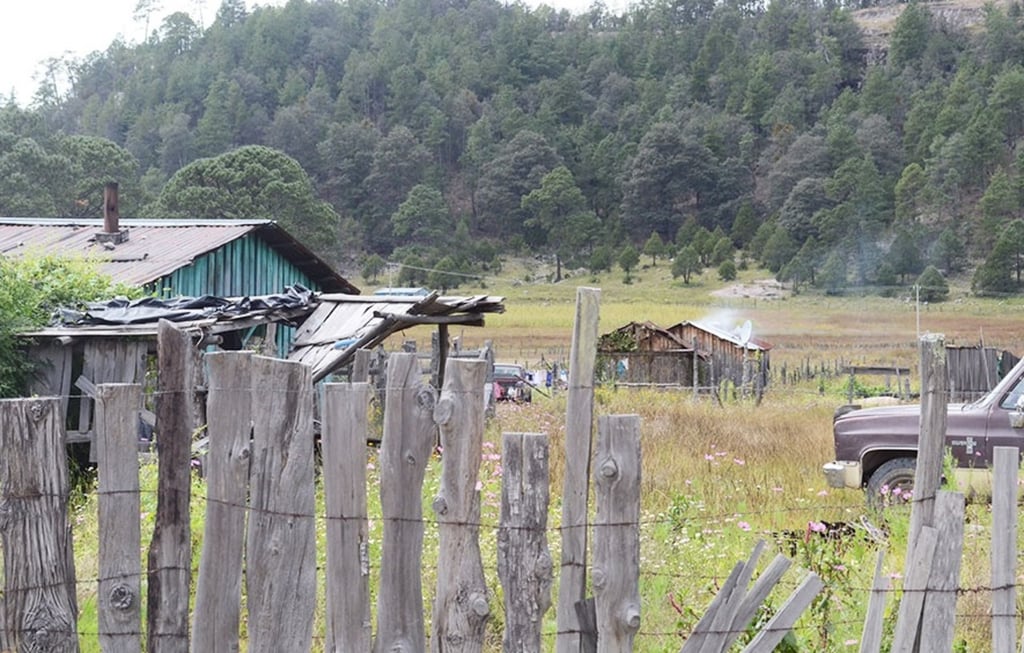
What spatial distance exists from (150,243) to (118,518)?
2001 centimetres

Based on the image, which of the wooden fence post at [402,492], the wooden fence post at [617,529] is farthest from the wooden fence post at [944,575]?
the wooden fence post at [402,492]

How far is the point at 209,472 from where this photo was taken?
4.19 m

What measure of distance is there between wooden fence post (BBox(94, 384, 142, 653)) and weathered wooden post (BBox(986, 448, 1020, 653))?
9.89ft

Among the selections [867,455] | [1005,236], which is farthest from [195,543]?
[1005,236]

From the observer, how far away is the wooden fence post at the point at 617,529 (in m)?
4.08

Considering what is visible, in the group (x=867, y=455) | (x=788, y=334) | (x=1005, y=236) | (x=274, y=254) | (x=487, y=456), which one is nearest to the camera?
(x=487, y=456)

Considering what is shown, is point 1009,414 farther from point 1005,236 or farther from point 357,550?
point 1005,236

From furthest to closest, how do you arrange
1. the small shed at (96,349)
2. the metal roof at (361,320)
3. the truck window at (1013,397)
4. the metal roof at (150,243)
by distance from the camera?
the metal roof at (150,243) < the metal roof at (361,320) < the small shed at (96,349) < the truck window at (1013,397)

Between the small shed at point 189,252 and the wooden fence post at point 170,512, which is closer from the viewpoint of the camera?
the wooden fence post at point 170,512

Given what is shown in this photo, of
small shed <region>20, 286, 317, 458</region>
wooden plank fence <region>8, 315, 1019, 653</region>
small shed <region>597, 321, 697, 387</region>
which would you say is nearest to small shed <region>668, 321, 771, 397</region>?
small shed <region>597, 321, 697, 387</region>

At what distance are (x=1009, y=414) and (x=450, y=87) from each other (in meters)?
119

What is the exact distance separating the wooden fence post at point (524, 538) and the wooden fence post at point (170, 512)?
3.65 feet

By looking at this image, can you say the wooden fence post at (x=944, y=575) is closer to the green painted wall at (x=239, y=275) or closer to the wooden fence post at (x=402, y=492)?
the wooden fence post at (x=402, y=492)

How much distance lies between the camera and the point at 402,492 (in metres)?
4.13
